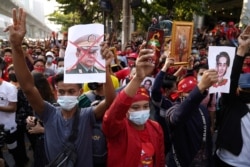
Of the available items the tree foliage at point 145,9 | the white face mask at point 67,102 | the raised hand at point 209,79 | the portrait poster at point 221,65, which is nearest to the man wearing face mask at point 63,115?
the white face mask at point 67,102

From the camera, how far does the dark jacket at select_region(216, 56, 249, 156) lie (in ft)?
8.45

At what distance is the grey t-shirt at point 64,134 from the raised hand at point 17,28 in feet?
1.71

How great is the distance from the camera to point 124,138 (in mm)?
2248

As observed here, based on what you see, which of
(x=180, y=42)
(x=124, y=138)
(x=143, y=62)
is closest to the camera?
(x=143, y=62)

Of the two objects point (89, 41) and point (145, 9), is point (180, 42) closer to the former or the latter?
point (89, 41)

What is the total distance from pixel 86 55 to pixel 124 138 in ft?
1.95

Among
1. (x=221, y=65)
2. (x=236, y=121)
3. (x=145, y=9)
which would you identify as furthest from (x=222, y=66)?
(x=145, y=9)

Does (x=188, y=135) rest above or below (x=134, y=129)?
below

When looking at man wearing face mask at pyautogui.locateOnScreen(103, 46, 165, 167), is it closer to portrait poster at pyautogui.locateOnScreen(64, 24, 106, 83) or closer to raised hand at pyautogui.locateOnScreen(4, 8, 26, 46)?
portrait poster at pyautogui.locateOnScreen(64, 24, 106, 83)

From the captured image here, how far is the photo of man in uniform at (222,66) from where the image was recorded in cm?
251

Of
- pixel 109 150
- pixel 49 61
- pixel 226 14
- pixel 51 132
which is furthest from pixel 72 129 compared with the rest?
pixel 226 14

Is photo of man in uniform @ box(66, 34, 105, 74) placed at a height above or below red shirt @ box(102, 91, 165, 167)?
above

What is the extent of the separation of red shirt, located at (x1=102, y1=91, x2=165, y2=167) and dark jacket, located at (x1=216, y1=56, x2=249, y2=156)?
0.53m

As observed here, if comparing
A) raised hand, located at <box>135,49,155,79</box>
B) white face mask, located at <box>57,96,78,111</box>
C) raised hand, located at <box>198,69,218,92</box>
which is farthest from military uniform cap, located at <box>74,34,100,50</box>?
raised hand, located at <box>198,69,218,92</box>
